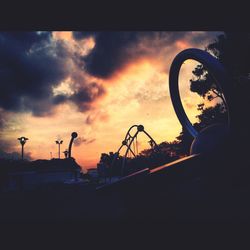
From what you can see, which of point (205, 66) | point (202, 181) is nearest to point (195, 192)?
point (202, 181)

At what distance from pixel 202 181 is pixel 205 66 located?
280 cm

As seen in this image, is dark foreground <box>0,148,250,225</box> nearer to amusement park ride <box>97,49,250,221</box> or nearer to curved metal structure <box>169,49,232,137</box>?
amusement park ride <box>97,49,250,221</box>

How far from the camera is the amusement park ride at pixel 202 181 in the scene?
14.5 feet

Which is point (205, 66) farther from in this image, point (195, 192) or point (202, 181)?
point (195, 192)

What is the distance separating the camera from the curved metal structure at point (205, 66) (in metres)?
4.91

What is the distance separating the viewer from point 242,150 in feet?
14.1

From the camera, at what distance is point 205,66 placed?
570 cm

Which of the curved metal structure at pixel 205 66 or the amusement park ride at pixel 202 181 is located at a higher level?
the curved metal structure at pixel 205 66

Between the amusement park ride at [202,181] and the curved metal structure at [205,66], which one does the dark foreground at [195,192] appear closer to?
the amusement park ride at [202,181]

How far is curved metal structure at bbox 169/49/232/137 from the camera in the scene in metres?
4.91

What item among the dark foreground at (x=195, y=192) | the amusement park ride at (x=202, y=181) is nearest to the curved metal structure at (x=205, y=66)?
the amusement park ride at (x=202, y=181)

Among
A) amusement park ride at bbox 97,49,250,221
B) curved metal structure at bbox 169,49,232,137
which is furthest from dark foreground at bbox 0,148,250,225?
curved metal structure at bbox 169,49,232,137

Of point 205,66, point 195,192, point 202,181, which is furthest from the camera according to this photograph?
point 205,66

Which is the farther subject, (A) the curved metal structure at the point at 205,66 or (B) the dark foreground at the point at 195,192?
(A) the curved metal structure at the point at 205,66
